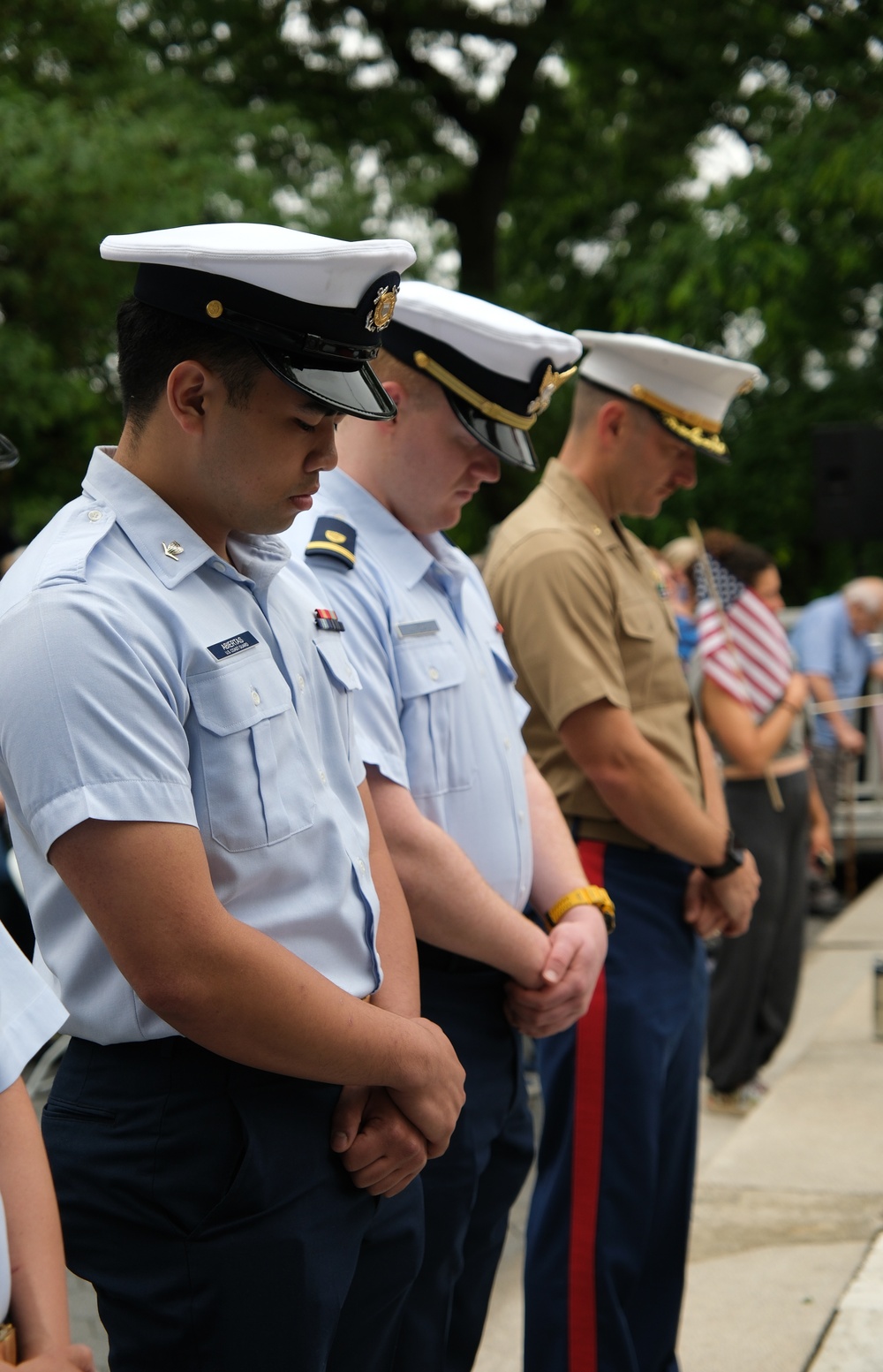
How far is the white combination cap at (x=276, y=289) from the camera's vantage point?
5.09 feet

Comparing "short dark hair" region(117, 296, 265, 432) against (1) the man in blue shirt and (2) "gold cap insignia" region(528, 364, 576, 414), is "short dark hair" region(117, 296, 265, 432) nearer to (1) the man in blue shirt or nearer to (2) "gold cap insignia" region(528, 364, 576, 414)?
(2) "gold cap insignia" region(528, 364, 576, 414)

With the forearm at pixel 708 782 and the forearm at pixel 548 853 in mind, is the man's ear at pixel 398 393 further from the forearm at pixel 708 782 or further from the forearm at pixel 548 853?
the forearm at pixel 708 782

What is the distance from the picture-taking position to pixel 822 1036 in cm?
534

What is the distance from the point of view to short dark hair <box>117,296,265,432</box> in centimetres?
156

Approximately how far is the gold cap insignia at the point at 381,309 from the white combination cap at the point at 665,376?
1.20 metres

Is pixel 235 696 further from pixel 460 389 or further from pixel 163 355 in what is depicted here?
pixel 460 389

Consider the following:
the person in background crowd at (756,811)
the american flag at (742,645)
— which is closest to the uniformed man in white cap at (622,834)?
the american flag at (742,645)

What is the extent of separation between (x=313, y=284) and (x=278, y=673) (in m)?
0.42

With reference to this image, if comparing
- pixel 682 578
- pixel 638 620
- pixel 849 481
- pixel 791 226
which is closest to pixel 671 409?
pixel 638 620

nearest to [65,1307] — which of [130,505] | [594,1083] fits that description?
[130,505]

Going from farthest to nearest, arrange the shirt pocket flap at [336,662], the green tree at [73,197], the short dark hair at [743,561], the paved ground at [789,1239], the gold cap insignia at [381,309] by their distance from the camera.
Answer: the green tree at [73,197], the short dark hair at [743,561], the paved ground at [789,1239], the shirt pocket flap at [336,662], the gold cap insignia at [381,309]

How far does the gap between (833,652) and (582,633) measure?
616cm

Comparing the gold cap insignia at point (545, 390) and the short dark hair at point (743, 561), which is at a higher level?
the gold cap insignia at point (545, 390)

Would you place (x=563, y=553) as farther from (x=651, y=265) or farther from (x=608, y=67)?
(x=608, y=67)
